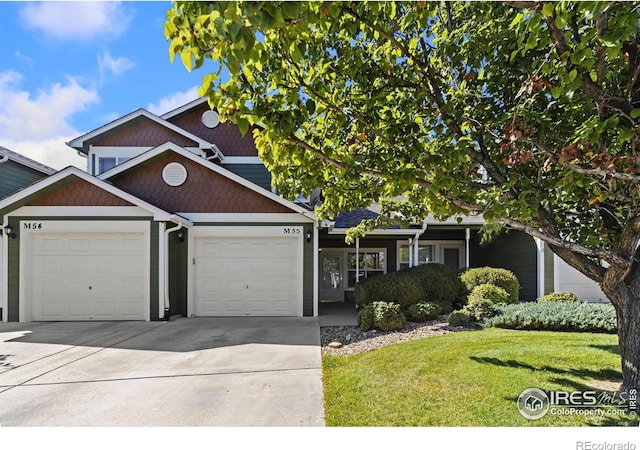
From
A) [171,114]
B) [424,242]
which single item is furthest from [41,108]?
[424,242]

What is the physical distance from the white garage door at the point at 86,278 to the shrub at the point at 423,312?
→ 6.82 meters

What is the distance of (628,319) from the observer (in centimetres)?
394

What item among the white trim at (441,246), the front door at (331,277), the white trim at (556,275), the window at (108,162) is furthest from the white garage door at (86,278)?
the white trim at (556,275)

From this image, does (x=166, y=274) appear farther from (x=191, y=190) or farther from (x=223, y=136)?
(x=223, y=136)

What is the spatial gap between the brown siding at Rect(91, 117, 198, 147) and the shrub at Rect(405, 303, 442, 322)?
10.3 metres

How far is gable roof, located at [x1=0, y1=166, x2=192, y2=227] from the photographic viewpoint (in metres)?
9.16

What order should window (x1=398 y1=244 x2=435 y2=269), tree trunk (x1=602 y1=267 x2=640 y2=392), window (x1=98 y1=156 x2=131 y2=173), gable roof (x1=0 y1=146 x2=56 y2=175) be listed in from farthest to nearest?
window (x1=398 y1=244 x2=435 y2=269) → window (x1=98 y1=156 x2=131 y2=173) → gable roof (x1=0 y1=146 x2=56 y2=175) → tree trunk (x1=602 y1=267 x2=640 y2=392)

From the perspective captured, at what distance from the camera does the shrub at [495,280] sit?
1020 centimetres

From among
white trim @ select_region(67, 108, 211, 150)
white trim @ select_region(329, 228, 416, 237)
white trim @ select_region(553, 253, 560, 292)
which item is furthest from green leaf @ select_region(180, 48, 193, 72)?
white trim @ select_region(553, 253, 560, 292)

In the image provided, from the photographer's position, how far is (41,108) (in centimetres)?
749

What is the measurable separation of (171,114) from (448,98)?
11.3 m

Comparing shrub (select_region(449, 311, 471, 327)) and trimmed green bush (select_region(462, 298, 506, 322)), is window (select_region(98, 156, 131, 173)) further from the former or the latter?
trimmed green bush (select_region(462, 298, 506, 322))

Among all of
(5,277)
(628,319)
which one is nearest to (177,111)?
(5,277)

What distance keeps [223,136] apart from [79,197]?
5.41m
